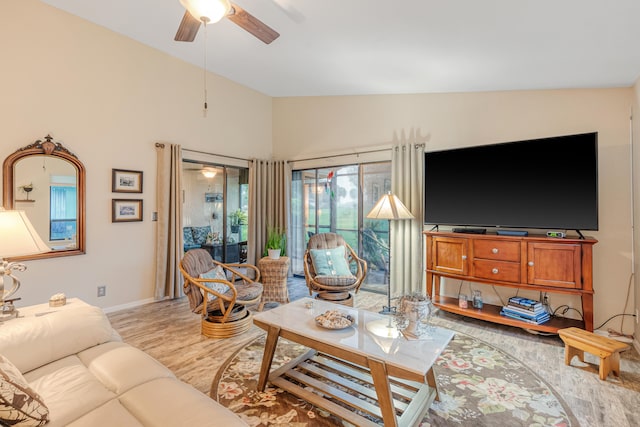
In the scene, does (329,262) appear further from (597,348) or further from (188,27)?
(188,27)

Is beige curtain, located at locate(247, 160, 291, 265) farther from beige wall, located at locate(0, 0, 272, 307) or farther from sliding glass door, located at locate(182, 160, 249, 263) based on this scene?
beige wall, located at locate(0, 0, 272, 307)

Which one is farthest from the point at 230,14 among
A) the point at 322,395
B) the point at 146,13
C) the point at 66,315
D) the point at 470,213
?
the point at 470,213

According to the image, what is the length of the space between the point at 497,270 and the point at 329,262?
1.94 meters

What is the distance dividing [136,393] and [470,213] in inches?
138

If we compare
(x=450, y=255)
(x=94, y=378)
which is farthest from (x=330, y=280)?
(x=94, y=378)

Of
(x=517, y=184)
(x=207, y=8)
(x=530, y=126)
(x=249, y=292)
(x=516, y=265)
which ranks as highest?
(x=207, y=8)

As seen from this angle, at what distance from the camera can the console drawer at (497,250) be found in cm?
317

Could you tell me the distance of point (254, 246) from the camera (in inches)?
219

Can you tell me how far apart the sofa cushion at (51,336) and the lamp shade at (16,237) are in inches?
15.9

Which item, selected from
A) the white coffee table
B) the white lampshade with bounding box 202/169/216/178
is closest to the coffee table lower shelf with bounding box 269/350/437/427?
the white coffee table

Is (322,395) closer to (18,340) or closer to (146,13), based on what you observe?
(18,340)

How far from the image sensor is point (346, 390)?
2195 millimetres

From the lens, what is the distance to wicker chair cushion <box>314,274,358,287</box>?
3736 millimetres

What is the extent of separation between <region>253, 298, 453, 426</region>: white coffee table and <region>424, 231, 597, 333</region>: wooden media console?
1583mm
